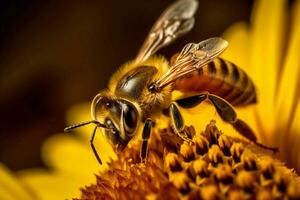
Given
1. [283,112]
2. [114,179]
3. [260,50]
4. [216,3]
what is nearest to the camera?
[114,179]

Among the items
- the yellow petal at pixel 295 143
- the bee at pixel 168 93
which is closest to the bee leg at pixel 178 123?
the bee at pixel 168 93

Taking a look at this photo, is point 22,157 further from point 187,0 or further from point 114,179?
point 114,179

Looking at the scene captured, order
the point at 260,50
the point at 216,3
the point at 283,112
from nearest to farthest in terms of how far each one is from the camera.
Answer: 1. the point at 283,112
2. the point at 260,50
3. the point at 216,3

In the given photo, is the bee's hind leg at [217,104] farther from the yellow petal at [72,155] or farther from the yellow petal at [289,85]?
the yellow petal at [72,155]

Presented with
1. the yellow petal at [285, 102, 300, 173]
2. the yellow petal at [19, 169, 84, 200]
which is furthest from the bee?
the yellow petal at [19, 169, 84, 200]

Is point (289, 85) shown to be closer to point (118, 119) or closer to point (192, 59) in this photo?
point (192, 59)

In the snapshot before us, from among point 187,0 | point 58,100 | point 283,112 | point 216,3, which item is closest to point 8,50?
point 58,100

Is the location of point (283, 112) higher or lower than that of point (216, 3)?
lower
